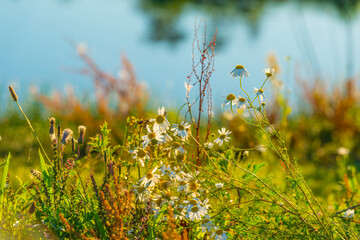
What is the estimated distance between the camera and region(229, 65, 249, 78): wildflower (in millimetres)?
1766

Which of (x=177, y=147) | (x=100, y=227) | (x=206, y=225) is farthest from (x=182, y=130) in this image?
(x=100, y=227)

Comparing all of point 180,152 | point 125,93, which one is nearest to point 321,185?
point 125,93

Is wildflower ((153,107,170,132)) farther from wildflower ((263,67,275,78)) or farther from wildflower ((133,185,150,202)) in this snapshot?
wildflower ((263,67,275,78))

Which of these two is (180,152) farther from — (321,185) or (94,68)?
(94,68)

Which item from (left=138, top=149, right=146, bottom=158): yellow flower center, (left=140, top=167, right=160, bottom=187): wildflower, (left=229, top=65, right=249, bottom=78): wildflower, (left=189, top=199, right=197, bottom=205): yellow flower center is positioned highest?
(left=229, top=65, right=249, bottom=78): wildflower

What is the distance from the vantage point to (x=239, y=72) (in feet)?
5.83

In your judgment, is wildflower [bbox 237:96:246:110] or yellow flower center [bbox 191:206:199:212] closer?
yellow flower center [bbox 191:206:199:212]

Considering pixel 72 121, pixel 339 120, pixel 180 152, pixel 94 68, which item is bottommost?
pixel 72 121

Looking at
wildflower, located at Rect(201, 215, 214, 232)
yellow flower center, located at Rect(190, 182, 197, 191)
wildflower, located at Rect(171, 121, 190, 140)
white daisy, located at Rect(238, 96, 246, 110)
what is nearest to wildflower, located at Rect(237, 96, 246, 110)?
white daisy, located at Rect(238, 96, 246, 110)

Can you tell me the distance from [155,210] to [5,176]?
2.37 ft

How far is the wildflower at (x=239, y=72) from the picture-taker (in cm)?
177

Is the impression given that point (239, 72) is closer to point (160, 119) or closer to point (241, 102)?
point (241, 102)

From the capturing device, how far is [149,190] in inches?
71.6

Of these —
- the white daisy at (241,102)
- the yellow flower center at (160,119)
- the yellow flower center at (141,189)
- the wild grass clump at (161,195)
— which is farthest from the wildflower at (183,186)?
the white daisy at (241,102)
